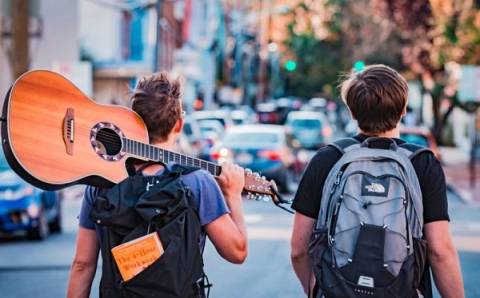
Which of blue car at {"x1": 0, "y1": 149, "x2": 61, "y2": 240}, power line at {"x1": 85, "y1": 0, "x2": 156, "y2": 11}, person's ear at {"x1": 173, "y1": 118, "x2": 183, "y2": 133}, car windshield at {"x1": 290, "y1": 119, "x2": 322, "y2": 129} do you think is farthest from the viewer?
car windshield at {"x1": 290, "y1": 119, "x2": 322, "y2": 129}

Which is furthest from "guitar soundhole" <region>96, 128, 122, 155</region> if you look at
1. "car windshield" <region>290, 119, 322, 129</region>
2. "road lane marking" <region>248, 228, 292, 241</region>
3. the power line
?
"car windshield" <region>290, 119, 322, 129</region>

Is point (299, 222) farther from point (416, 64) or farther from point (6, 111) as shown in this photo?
point (416, 64)

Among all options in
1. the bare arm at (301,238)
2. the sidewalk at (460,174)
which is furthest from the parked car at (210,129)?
the bare arm at (301,238)

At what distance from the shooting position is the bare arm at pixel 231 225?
173 inches

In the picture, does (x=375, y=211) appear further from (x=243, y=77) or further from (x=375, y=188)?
(x=243, y=77)

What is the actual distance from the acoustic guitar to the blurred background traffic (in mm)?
452

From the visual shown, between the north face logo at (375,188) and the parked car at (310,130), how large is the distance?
36.5m

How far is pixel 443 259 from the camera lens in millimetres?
4434

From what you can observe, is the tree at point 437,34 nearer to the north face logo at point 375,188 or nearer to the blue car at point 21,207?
the blue car at point 21,207

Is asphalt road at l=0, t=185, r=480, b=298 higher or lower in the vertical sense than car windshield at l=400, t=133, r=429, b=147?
lower

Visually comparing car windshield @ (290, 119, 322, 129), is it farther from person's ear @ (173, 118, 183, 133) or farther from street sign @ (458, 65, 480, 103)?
person's ear @ (173, 118, 183, 133)

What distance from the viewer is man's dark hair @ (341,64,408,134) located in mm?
4414

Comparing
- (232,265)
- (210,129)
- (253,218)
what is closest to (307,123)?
(210,129)

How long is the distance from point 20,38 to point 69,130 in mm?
18789
